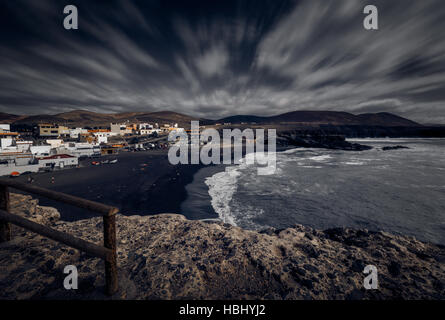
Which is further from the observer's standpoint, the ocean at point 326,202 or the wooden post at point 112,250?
the ocean at point 326,202

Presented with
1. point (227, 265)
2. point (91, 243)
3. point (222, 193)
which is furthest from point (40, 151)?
point (227, 265)

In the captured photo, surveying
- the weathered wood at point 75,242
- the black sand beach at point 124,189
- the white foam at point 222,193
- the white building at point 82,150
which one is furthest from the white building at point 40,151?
the weathered wood at point 75,242

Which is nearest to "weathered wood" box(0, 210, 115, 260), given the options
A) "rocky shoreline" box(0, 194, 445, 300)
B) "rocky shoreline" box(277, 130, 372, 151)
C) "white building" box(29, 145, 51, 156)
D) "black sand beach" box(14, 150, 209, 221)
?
"rocky shoreline" box(0, 194, 445, 300)

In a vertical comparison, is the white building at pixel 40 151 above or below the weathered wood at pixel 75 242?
above

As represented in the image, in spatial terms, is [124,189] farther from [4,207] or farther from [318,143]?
[318,143]

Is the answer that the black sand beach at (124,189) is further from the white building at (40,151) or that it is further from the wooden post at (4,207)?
the white building at (40,151)

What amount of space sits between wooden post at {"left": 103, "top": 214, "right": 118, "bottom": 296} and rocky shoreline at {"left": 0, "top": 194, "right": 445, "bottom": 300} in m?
0.32

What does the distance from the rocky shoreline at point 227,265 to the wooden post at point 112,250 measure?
316mm

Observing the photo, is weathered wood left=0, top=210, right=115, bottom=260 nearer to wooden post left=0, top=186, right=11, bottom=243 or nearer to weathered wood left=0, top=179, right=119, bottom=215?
weathered wood left=0, top=179, right=119, bottom=215

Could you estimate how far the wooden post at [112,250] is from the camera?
2255mm

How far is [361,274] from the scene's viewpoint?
11.5 feet
